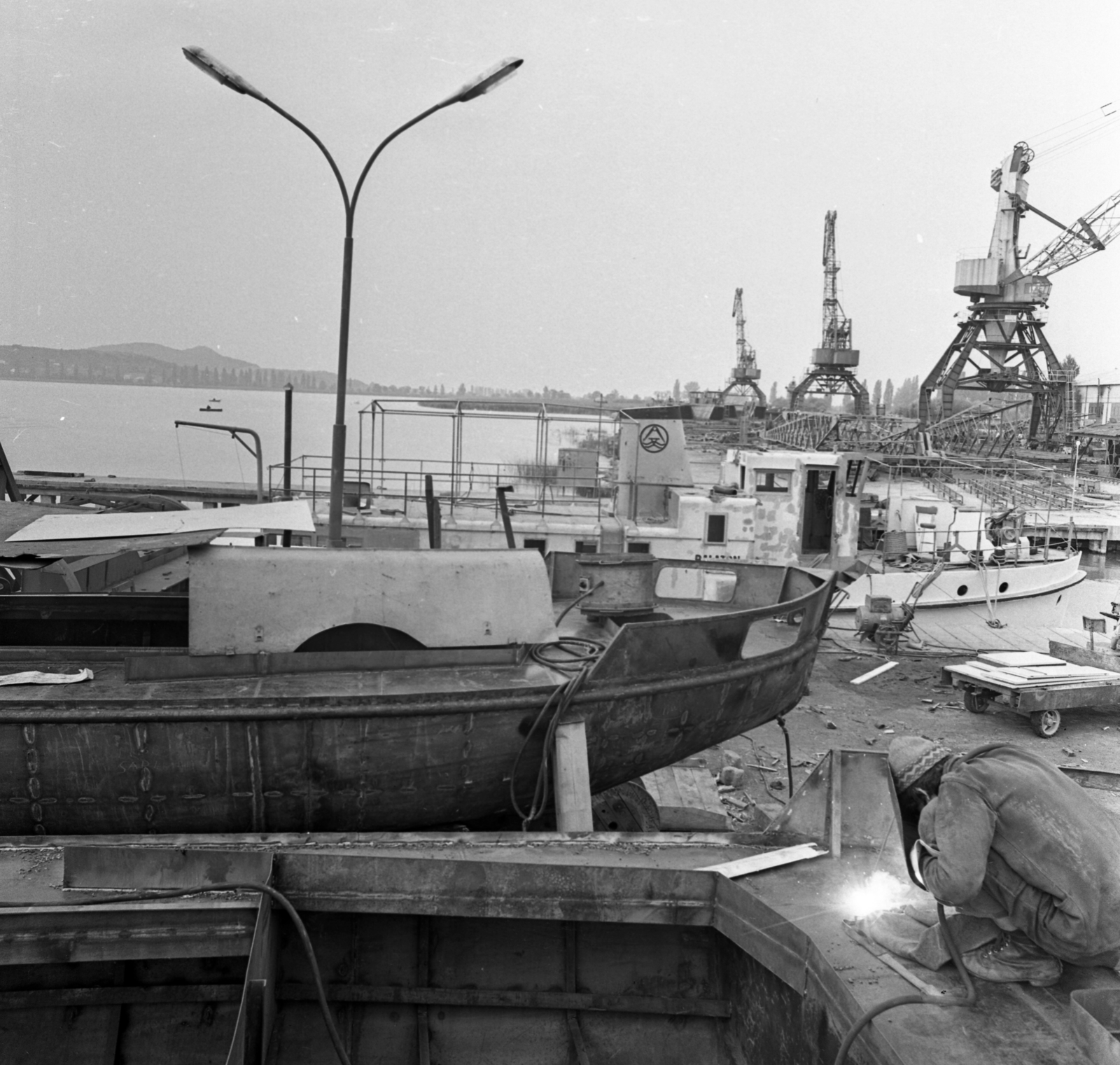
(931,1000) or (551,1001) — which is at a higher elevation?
(931,1000)

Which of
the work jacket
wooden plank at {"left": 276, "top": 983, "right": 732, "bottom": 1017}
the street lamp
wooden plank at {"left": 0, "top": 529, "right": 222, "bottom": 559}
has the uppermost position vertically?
the street lamp

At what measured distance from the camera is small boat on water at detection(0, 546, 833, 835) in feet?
21.3

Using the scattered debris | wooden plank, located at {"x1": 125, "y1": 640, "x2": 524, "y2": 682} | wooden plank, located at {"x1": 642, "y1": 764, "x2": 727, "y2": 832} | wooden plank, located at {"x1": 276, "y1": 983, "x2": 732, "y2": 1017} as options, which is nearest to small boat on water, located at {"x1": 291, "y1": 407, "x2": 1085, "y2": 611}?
the scattered debris

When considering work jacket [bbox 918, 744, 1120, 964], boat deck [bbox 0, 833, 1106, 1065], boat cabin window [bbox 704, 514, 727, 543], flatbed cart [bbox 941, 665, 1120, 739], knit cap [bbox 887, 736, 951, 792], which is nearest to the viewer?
work jacket [bbox 918, 744, 1120, 964]

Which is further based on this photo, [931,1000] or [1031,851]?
[931,1000]

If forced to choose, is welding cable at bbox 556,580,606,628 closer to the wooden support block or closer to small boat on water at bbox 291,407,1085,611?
the wooden support block

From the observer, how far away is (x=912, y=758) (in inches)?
177

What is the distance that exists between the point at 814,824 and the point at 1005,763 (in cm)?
217

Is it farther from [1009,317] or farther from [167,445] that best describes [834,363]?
[167,445]

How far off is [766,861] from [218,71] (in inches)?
394

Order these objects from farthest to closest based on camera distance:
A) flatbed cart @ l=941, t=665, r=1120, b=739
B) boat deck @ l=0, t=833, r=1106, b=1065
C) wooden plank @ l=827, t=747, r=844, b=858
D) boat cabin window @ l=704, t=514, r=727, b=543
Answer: boat cabin window @ l=704, t=514, r=727, b=543, flatbed cart @ l=941, t=665, r=1120, b=739, wooden plank @ l=827, t=747, r=844, b=858, boat deck @ l=0, t=833, r=1106, b=1065

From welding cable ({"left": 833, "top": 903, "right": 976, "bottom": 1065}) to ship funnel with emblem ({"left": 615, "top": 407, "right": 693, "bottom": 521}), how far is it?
22071mm

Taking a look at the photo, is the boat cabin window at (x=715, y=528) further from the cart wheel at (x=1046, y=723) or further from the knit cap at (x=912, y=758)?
the knit cap at (x=912, y=758)

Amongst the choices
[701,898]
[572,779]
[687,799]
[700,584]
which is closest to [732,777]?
[687,799]
